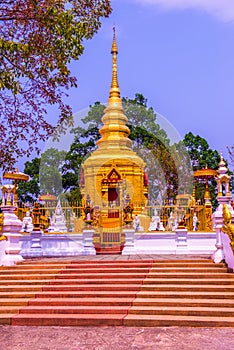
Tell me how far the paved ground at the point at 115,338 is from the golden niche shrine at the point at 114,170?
13.0 meters

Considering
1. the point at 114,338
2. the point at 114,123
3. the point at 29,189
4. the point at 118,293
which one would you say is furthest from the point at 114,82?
the point at 114,338

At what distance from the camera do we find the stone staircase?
7895mm

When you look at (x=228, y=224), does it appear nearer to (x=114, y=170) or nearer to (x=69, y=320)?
(x=69, y=320)

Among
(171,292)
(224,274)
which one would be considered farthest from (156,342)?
(224,274)

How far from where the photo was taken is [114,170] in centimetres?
2291

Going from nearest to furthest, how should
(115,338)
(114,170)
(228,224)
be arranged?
(115,338)
(228,224)
(114,170)

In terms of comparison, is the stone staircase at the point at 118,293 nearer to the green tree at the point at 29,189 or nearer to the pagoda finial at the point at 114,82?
the pagoda finial at the point at 114,82

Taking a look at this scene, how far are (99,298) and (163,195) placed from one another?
17.9 m

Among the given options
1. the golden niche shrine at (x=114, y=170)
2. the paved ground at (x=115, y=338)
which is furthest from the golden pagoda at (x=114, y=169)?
the paved ground at (x=115, y=338)

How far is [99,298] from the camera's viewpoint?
894 centimetres

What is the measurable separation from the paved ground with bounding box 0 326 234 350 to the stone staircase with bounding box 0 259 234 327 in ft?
0.89

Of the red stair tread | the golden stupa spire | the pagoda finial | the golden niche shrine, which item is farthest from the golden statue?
the pagoda finial

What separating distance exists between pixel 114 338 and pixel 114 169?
16325 millimetres

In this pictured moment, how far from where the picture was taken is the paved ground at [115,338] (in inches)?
252
